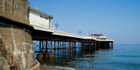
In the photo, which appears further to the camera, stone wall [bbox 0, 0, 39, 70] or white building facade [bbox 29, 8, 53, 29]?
white building facade [bbox 29, 8, 53, 29]

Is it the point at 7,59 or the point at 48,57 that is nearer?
the point at 7,59

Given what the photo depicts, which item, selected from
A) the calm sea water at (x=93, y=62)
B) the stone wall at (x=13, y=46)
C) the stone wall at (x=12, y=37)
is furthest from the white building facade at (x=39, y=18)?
the stone wall at (x=13, y=46)

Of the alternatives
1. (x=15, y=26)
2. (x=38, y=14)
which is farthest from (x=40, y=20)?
(x=15, y=26)

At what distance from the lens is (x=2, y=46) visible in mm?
6688

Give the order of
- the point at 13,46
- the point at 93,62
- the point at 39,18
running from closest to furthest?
the point at 13,46
the point at 39,18
the point at 93,62

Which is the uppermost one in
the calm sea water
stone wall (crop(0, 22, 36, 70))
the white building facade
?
the white building facade

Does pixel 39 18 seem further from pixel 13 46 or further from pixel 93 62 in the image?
pixel 13 46

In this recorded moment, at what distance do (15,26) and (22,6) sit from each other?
1973mm

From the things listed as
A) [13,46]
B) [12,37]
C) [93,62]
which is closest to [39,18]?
[93,62]

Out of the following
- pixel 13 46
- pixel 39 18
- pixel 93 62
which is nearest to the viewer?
pixel 13 46

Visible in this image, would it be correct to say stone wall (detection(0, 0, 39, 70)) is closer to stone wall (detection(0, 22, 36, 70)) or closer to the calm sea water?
stone wall (detection(0, 22, 36, 70))

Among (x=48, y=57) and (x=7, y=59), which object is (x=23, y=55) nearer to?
(x=7, y=59)

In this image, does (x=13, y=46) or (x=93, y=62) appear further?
(x=93, y=62)

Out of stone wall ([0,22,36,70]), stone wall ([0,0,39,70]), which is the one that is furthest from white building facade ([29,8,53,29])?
stone wall ([0,22,36,70])
